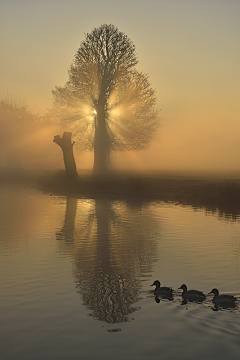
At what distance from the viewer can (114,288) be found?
377 inches

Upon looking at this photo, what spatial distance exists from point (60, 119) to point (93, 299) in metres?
42.8

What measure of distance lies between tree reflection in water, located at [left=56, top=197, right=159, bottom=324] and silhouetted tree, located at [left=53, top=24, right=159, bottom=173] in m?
24.4

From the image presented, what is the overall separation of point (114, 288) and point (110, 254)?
3.76 metres

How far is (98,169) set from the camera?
49.5m

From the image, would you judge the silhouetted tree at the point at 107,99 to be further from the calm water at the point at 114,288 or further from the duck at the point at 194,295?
the duck at the point at 194,295

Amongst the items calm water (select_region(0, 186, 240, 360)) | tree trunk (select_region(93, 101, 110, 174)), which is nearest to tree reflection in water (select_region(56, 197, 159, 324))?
calm water (select_region(0, 186, 240, 360))

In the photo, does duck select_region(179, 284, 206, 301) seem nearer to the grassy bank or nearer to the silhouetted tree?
the grassy bank

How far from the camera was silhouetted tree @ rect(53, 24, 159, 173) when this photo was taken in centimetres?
4719

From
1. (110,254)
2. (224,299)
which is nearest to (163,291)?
(224,299)

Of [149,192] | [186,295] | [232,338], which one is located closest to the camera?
[232,338]

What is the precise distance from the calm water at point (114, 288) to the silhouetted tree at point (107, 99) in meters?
30.1

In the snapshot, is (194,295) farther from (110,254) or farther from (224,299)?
(110,254)

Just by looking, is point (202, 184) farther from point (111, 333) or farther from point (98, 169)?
point (111, 333)

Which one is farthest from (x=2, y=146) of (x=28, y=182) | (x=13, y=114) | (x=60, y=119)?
(x=60, y=119)
